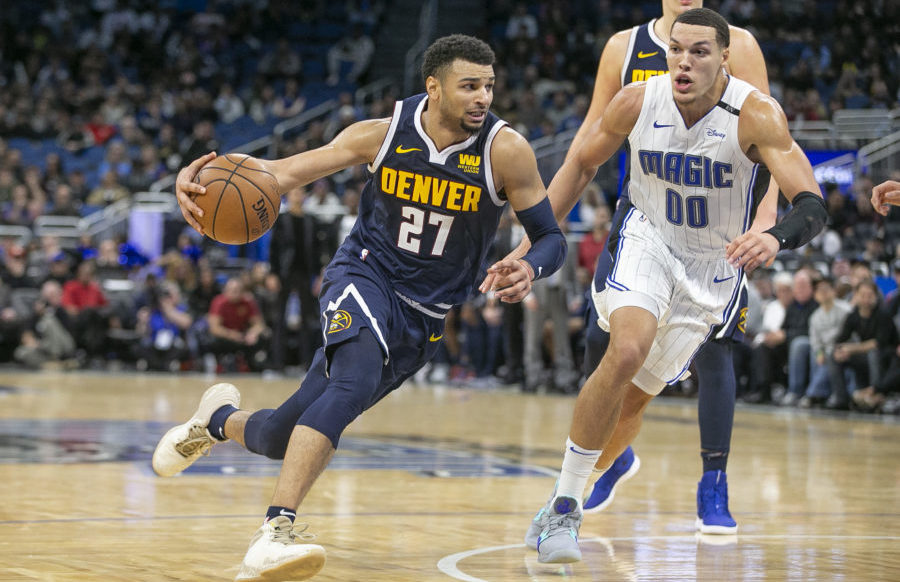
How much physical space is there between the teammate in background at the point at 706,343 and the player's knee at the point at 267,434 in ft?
4.46

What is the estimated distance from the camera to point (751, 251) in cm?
408

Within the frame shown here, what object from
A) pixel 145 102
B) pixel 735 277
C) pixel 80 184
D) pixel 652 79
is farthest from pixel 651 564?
pixel 145 102

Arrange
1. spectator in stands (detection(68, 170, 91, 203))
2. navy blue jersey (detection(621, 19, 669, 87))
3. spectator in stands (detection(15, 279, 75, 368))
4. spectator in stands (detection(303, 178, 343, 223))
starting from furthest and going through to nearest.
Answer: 1. spectator in stands (detection(68, 170, 91, 203))
2. spectator in stands (detection(303, 178, 343, 223))
3. spectator in stands (detection(15, 279, 75, 368))
4. navy blue jersey (detection(621, 19, 669, 87))

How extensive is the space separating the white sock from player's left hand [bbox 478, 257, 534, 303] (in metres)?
0.77

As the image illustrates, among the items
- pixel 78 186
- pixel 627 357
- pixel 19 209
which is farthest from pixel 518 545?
pixel 78 186

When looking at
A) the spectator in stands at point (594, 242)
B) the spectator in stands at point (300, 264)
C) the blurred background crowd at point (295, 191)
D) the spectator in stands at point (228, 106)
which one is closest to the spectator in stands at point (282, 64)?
the blurred background crowd at point (295, 191)

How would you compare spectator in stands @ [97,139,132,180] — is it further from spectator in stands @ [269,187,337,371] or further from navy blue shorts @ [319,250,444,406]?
navy blue shorts @ [319,250,444,406]

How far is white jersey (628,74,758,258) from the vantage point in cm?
483

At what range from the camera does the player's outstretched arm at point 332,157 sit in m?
4.54

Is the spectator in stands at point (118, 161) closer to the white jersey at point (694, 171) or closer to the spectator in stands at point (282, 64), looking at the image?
the spectator in stands at point (282, 64)

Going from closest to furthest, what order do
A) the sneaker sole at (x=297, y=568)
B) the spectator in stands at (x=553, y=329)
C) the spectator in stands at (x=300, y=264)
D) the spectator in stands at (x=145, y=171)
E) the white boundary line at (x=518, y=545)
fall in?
1. the sneaker sole at (x=297, y=568)
2. the white boundary line at (x=518, y=545)
3. the spectator in stands at (x=553, y=329)
4. the spectator in stands at (x=300, y=264)
5. the spectator in stands at (x=145, y=171)

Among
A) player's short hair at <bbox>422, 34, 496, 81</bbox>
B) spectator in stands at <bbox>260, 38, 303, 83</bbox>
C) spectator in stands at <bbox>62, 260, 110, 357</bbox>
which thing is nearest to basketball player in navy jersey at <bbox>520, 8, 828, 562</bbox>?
player's short hair at <bbox>422, 34, 496, 81</bbox>

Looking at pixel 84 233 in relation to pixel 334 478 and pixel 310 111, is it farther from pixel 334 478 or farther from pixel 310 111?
pixel 334 478

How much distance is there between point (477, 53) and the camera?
4.56 meters
